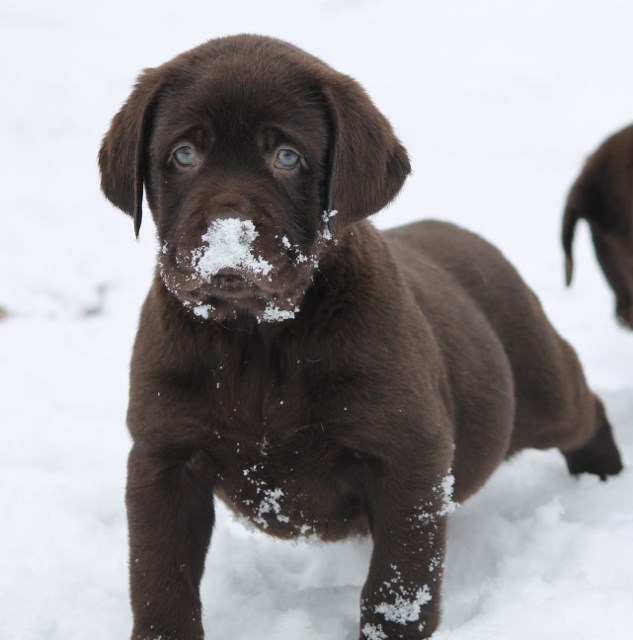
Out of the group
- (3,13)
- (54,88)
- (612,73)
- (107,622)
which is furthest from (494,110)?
(107,622)

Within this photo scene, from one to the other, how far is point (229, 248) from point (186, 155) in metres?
0.41

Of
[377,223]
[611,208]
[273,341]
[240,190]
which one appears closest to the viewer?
[240,190]

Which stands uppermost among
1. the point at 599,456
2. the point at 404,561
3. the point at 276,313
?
the point at 276,313

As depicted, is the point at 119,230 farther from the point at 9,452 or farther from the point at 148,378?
the point at 148,378

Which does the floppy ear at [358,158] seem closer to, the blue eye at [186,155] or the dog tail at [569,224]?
the blue eye at [186,155]

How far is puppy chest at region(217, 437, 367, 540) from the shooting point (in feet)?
11.4

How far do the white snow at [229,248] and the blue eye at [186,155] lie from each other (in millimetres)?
294

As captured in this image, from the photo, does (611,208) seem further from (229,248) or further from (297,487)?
(229,248)

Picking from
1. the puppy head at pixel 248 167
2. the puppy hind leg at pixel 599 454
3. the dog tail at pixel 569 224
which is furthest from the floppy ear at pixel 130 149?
the dog tail at pixel 569 224

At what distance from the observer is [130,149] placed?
3.36m

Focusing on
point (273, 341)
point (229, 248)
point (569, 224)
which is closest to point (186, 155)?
point (229, 248)

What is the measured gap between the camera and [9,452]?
5.41 meters

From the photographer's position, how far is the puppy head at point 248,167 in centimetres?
302

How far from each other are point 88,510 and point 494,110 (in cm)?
835
